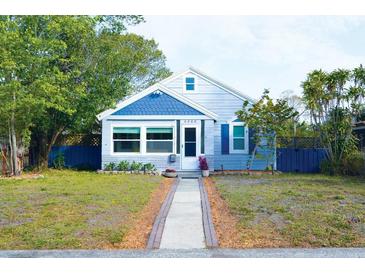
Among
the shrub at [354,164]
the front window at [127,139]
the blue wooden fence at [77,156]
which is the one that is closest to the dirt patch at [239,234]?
the front window at [127,139]

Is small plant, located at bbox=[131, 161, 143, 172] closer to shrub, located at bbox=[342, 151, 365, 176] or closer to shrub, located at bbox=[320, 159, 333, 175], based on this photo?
shrub, located at bbox=[320, 159, 333, 175]

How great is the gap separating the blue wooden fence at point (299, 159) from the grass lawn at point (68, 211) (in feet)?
26.6

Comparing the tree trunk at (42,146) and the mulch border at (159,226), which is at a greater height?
the tree trunk at (42,146)

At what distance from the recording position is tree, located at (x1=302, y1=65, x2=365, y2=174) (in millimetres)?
16844

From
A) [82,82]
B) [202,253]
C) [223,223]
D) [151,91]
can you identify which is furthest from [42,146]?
[202,253]

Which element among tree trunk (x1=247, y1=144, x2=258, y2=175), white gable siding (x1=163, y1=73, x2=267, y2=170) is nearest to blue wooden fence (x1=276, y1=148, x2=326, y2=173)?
white gable siding (x1=163, y1=73, x2=267, y2=170)

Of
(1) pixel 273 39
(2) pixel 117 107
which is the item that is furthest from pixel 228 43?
(2) pixel 117 107

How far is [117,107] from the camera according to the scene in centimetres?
1792

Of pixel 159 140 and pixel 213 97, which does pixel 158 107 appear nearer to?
pixel 159 140

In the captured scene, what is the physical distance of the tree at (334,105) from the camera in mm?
16844

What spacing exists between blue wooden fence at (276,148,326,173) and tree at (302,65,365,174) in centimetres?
140

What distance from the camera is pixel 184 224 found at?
7.36 m

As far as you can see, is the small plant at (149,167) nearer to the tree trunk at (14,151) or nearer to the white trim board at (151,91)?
the white trim board at (151,91)
